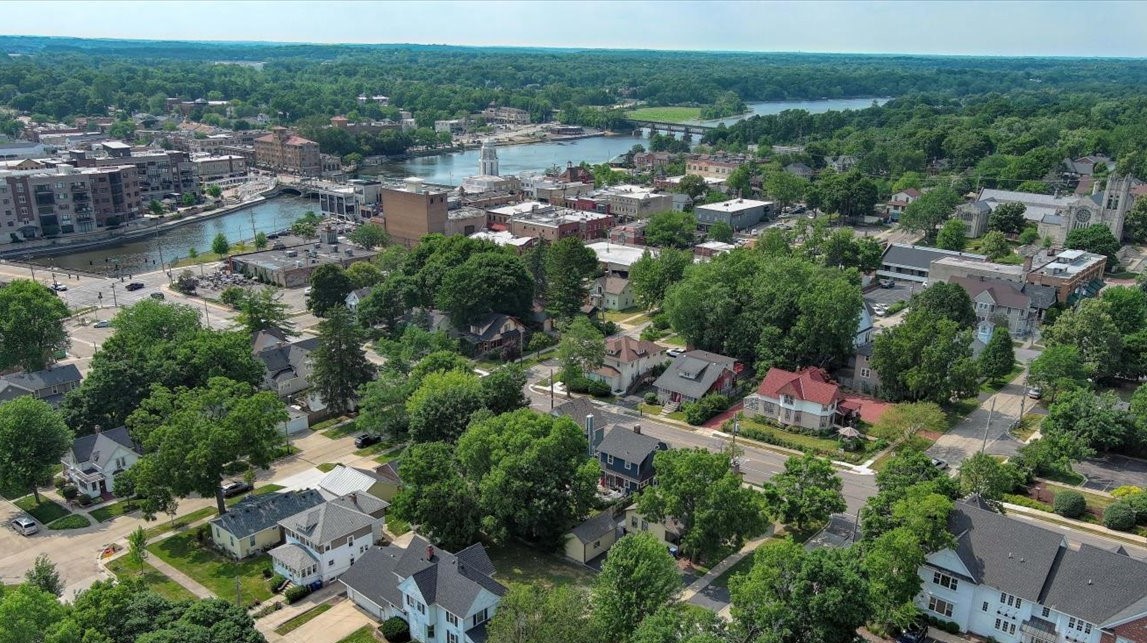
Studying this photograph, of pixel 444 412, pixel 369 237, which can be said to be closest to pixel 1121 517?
pixel 444 412

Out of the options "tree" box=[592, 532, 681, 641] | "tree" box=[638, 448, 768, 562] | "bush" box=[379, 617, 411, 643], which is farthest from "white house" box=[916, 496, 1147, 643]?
"bush" box=[379, 617, 411, 643]

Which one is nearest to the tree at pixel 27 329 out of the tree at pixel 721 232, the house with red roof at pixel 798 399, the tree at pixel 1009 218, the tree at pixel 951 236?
the house with red roof at pixel 798 399

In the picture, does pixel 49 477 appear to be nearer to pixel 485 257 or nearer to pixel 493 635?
pixel 493 635

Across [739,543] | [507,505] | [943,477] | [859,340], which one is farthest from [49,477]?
[859,340]

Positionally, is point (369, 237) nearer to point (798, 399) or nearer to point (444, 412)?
point (444, 412)

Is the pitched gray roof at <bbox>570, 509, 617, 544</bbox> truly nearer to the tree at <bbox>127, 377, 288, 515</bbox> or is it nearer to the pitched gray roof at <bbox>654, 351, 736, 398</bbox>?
the pitched gray roof at <bbox>654, 351, 736, 398</bbox>

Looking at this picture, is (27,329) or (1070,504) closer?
(1070,504)
